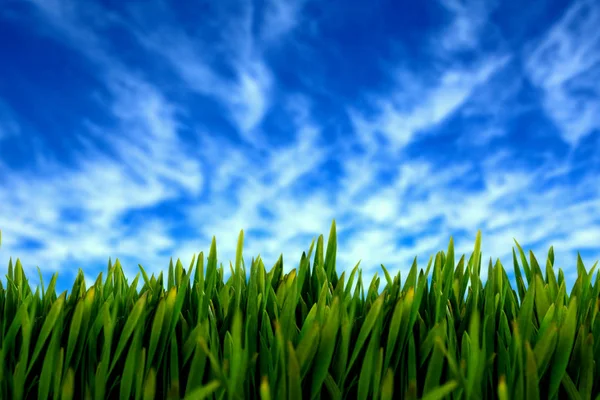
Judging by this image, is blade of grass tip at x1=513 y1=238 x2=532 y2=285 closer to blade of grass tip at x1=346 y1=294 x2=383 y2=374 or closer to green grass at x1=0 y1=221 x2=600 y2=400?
green grass at x1=0 y1=221 x2=600 y2=400

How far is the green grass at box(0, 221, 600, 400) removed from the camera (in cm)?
131

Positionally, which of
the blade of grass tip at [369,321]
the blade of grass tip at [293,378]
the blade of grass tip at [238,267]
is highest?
the blade of grass tip at [238,267]

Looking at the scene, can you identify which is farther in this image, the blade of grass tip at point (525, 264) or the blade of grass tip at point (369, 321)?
the blade of grass tip at point (525, 264)

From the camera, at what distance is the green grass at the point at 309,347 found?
1307mm

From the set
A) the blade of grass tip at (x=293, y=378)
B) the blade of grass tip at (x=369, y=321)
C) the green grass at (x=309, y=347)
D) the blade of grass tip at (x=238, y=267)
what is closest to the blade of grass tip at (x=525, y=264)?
the green grass at (x=309, y=347)

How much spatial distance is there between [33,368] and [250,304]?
695 millimetres

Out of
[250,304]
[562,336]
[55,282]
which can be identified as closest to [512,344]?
[562,336]

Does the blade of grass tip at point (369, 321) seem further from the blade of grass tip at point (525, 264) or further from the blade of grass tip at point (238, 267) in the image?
the blade of grass tip at point (525, 264)

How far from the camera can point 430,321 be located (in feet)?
5.69

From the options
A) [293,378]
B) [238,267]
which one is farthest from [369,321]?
[238,267]

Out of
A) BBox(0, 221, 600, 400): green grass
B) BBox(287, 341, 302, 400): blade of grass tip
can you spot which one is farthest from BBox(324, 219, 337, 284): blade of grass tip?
BBox(287, 341, 302, 400): blade of grass tip

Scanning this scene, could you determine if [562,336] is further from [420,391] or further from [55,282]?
[55,282]

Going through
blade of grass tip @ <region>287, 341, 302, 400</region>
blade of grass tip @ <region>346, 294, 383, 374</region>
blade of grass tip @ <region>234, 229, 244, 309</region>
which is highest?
blade of grass tip @ <region>234, 229, 244, 309</region>

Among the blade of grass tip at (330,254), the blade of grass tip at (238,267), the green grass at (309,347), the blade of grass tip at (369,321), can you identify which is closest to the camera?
the green grass at (309,347)
